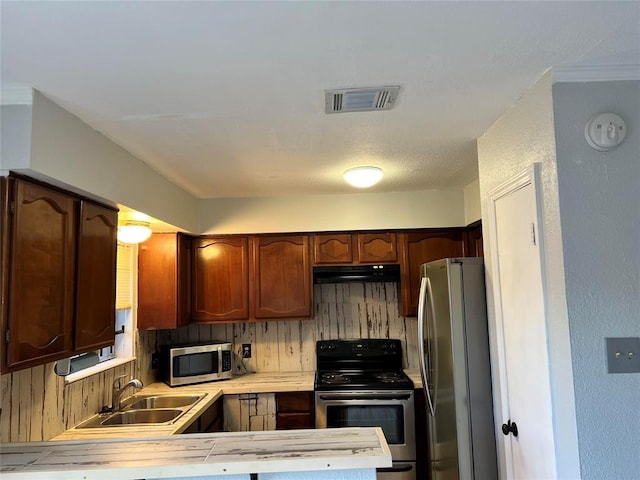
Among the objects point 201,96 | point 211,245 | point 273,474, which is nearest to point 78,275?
point 201,96

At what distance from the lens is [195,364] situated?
352 cm

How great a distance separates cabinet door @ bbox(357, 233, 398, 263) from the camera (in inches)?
145

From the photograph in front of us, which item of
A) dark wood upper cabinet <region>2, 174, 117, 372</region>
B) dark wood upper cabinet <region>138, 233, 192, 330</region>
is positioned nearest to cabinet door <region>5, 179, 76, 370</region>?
dark wood upper cabinet <region>2, 174, 117, 372</region>

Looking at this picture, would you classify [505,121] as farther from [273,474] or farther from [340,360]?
[340,360]

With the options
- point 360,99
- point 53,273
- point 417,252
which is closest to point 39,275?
point 53,273

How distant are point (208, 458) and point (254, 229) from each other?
2299 millimetres

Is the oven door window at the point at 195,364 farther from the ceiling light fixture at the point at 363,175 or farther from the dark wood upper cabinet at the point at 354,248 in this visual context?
the ceiling light fixture at the point at 363,175

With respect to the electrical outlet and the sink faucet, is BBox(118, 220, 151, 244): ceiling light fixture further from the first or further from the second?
the electrical outlet

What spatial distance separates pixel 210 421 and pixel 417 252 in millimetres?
2043

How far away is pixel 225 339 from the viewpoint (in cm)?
394

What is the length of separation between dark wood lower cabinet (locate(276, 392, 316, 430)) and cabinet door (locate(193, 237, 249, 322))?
739 mm

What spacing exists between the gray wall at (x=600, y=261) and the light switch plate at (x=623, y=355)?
0.07ft

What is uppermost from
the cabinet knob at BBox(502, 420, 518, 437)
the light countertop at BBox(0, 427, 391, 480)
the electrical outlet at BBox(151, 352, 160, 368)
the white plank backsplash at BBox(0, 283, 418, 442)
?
the white plank backsplash at BBox(0, 283, 418, 442)

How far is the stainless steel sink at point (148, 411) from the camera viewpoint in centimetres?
266
